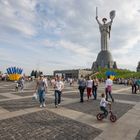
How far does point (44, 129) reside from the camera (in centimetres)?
721

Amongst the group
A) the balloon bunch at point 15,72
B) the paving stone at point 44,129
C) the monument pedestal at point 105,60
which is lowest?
the paving stone at point 44,129

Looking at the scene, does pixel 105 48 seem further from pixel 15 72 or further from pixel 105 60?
pixel 15 72

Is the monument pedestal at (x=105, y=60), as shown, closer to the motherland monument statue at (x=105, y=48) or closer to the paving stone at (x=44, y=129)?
the motherland monument statue at (x=105, y=48)

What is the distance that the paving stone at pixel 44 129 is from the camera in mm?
6464

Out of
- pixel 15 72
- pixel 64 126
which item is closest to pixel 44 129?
pixel 64 126

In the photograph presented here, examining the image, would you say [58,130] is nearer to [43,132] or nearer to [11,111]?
[43,132]

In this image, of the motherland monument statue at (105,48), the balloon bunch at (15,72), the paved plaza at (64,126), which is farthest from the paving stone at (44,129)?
the motherland monument statue at (105,48)

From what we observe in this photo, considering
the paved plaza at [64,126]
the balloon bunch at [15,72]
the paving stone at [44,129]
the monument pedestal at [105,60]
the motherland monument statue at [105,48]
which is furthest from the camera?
the monument pedestal at [105,60]

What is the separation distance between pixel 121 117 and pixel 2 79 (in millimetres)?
52475

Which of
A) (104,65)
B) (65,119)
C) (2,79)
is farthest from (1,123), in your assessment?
(104,65)

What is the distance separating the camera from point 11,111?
10.1 metres

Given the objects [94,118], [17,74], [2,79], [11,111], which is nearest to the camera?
[94,118]

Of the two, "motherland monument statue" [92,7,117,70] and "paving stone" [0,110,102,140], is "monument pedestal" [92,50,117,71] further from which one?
"paving stone" [0,110,102,140]

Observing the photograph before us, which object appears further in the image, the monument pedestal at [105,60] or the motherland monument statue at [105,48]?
the monument pedestal at [105,60]
